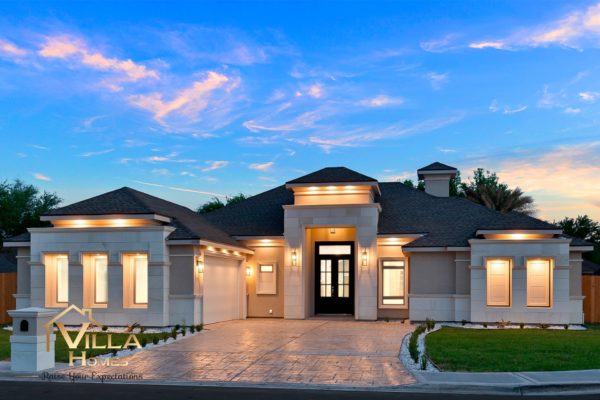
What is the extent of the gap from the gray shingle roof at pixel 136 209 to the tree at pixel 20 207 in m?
29.5

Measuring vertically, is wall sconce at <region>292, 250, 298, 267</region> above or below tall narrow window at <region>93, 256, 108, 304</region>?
above

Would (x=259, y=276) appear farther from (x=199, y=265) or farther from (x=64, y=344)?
(x=64, y=344)

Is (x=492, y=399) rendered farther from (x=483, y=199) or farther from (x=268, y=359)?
(x=483, y=199)

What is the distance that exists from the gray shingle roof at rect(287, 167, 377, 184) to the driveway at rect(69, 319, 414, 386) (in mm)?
7361

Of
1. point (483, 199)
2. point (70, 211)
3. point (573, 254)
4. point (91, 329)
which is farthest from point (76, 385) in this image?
point (483, 199)

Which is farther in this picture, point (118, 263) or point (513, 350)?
point (118, 263)

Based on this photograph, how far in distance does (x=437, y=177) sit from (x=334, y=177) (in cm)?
727

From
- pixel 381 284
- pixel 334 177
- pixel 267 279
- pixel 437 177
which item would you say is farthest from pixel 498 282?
pixel 267 279

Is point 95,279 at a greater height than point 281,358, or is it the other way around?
point 95,279

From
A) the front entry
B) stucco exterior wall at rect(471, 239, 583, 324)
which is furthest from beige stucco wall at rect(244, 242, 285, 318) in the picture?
stucco exterior wall at rect(471, 239, 583, 324)

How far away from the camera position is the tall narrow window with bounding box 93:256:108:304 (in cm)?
2391

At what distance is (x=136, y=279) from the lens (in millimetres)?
23953

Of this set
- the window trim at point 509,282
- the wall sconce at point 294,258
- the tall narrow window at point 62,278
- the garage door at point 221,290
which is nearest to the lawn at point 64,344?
the tall narrow window at point 62,278

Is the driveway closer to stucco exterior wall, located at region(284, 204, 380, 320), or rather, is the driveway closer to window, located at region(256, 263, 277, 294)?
stucco exterior wall, located at region(284, 204, 380, 320)
